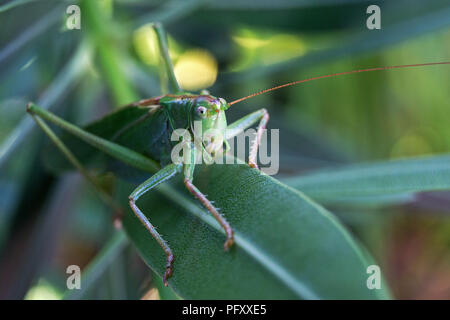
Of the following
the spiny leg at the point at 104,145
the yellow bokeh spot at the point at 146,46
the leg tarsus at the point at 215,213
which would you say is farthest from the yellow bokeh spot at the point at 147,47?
the leg tarsus at the point at 215,213

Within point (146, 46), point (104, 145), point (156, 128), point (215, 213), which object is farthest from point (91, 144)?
point (146, 46)

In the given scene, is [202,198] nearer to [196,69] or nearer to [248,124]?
[248,124]

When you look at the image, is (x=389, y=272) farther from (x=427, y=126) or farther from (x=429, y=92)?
(x=429, y=92)

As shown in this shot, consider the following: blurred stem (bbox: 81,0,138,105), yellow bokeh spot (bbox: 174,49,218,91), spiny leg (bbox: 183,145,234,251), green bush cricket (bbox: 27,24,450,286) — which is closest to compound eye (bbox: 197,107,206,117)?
green bush cricket (bbox: 27,24,450,286)

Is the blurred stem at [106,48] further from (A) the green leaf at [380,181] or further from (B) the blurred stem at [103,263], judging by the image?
(A) the green leaf at [380,181]

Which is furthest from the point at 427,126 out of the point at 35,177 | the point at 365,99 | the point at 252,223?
the point at 35,177

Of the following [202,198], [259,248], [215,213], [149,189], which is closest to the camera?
[259,248]
